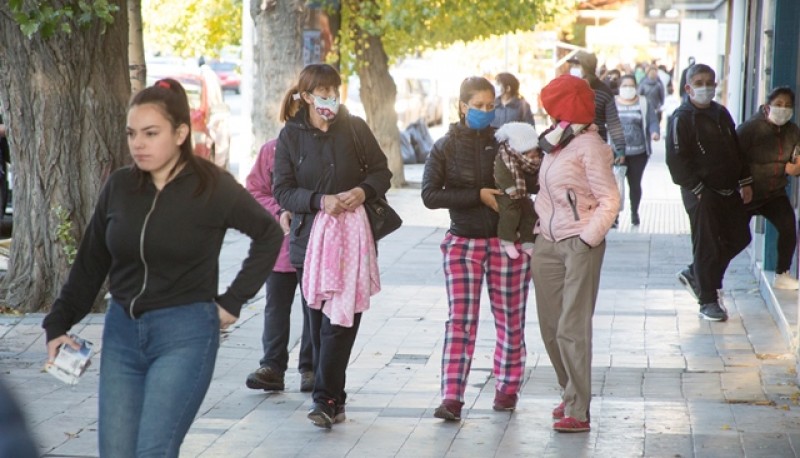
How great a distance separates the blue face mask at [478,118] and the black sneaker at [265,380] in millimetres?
1834

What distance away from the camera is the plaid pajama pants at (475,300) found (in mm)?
7297

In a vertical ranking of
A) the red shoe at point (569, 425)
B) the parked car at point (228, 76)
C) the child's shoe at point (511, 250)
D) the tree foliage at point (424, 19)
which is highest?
the tree foliage at point (424, 19)

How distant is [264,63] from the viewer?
16156mm

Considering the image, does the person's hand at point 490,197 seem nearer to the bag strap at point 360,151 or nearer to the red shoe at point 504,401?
the bag strap at point 360,151

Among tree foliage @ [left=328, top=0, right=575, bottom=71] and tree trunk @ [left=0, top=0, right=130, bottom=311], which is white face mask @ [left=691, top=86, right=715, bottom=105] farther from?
tree foliage @ [left=328, top=0, right=575, bottom=71]

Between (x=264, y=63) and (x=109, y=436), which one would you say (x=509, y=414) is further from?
(x=264, y=63)

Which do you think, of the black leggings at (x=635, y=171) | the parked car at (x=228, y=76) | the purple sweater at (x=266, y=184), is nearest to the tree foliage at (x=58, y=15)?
the purple sweater at (x=266, y=184)

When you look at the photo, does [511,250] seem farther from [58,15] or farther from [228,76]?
[228,76]

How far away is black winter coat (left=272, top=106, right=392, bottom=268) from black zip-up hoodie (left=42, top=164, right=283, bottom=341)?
7.66 ft

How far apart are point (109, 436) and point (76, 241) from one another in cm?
631

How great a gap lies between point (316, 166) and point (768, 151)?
4.37 m

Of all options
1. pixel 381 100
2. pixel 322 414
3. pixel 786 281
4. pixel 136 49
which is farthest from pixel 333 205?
pixel 381 100

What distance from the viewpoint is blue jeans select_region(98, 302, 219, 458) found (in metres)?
4.42

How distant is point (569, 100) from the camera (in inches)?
271
